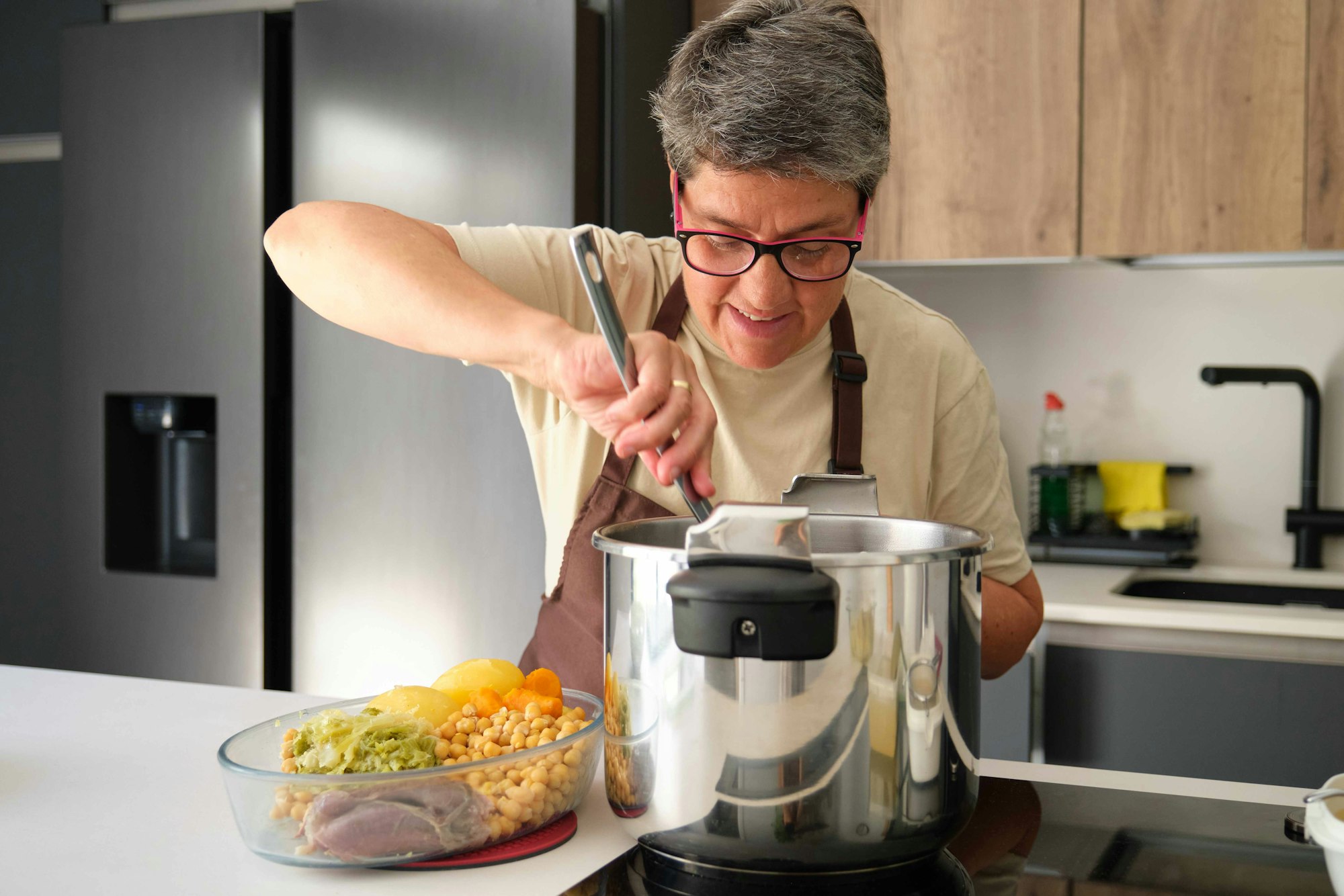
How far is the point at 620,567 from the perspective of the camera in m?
0.68

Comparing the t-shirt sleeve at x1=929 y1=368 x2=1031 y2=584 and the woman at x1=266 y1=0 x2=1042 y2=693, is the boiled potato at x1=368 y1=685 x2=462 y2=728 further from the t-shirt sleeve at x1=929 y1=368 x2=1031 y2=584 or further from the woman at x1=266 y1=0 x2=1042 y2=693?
the t-shirt sleeve at x1=929 y1=368 x2=1031 y2=584

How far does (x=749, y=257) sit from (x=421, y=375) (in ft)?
3.63

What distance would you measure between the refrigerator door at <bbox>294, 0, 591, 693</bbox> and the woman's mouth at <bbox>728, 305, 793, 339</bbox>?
888 millimetres

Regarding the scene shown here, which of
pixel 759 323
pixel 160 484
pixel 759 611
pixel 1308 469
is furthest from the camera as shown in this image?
pixel 160 484

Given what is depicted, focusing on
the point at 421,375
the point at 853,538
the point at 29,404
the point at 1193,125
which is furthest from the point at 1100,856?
the point at 29,404

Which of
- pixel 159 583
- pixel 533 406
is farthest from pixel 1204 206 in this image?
pixel 159 583

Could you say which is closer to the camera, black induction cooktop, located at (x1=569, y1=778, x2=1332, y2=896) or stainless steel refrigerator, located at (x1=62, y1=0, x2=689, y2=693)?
black induction cooktop, located at (x1=569, y1=778, x2=1332, y2=896)

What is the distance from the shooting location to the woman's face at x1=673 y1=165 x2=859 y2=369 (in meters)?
1.01

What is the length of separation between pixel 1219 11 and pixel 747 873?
187 cm

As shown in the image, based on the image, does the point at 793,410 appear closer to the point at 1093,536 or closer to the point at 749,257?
the point at 749,257

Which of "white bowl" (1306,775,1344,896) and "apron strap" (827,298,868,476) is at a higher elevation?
"apron strap" (827,298,868,476)

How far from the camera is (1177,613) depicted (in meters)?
1.83

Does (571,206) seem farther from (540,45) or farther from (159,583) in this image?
(159,583)

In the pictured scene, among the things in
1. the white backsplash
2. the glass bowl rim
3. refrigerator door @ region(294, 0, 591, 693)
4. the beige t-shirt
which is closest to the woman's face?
the beige t-shirt
